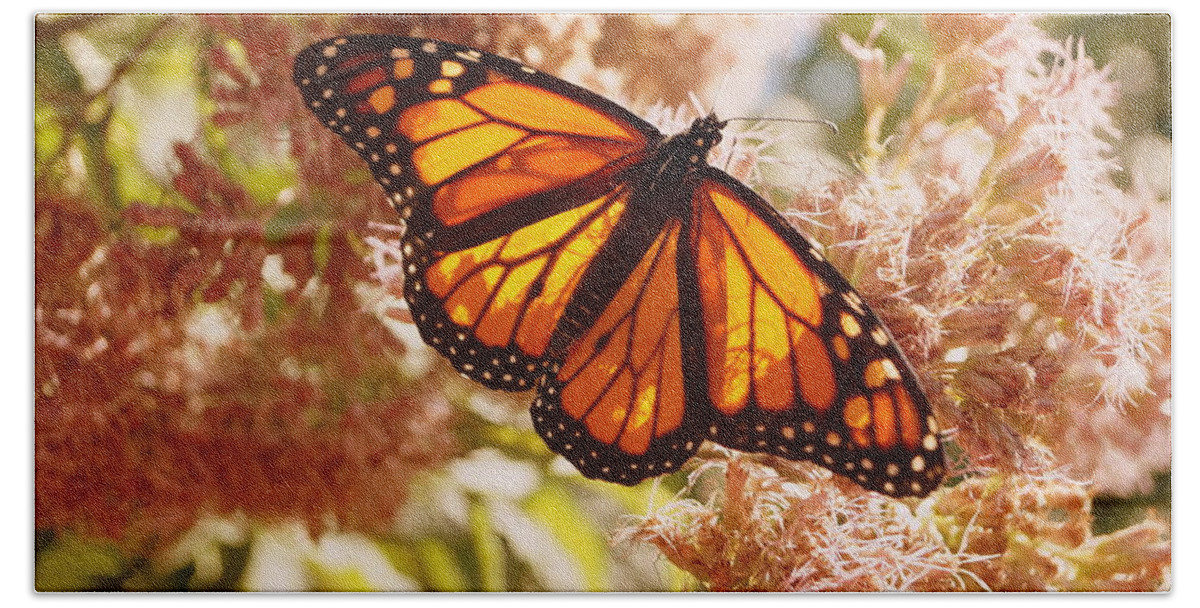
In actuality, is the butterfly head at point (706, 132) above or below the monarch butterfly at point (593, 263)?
above

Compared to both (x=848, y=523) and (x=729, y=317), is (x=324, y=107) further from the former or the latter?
(x=848, y=523)

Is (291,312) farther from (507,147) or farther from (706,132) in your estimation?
(706,132)

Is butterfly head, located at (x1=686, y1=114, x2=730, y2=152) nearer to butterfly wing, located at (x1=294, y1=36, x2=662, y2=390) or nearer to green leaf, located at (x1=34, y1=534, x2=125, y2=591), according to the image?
butterfly wing, located at (x1=294, y1=36, x2=662, y2=390)

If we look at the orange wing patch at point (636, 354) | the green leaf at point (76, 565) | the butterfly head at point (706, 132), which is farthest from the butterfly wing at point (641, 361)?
the green leaf at point (76, 565)

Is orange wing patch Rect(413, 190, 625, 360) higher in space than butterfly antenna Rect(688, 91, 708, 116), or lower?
lower

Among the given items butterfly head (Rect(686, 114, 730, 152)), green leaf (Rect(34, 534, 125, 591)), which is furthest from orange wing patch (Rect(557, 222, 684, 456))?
green leaf (Rect(34, 534, 125, 591))

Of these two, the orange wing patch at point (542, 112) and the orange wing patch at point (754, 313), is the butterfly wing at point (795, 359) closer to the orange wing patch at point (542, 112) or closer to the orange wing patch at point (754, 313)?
the orange wing patch at point (754, 313)

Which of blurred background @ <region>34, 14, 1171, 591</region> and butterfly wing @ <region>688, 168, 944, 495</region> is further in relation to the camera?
blurred background @ <region>34, 14, 1171, 591</region>
